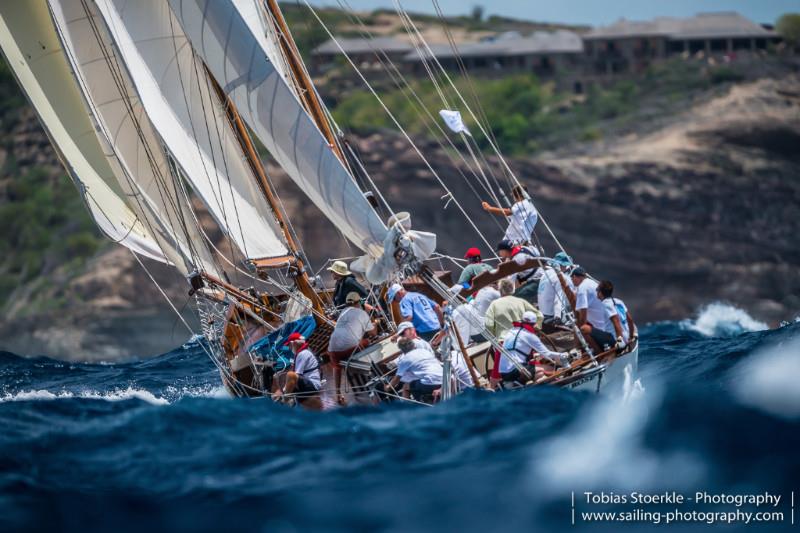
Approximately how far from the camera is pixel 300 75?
60.3 ft

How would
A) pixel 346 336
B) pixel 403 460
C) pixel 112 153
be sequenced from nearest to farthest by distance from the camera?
pixel 403 460 → pixel 346 336 → pixel 112 153

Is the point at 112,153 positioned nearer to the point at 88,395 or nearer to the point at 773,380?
the point at 88,395

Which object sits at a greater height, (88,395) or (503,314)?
(503,314)

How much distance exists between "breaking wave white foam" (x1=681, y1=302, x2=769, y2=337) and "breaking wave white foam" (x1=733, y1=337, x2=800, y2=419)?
39.6 feet

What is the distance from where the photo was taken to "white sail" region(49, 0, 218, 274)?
18.0 metres

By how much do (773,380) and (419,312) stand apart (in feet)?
15.4


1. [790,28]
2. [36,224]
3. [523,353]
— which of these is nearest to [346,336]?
[523,353]

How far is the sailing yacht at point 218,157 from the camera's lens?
14875mm

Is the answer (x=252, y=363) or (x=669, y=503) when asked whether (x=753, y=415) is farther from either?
(x=252, y=363)

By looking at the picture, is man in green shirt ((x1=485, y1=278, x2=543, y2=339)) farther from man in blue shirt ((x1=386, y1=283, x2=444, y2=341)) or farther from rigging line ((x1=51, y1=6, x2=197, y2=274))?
rigging line ((x1=51, y1=6, x2=197, y2=274))

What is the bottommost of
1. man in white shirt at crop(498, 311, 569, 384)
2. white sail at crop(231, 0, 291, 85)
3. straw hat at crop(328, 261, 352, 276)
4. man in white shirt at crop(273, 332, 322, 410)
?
man in white shirt at crop(273, 332, 322, 410)

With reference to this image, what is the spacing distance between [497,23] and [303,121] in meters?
92.3

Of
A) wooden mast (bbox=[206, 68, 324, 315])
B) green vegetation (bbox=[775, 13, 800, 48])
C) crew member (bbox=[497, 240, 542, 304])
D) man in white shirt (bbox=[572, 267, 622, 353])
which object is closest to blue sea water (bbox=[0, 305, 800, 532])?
man in white shirt (bbox=[572, 267, 622, 353])

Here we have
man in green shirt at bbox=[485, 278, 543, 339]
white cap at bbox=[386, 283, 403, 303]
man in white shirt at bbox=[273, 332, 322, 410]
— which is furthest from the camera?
white cap at bbox=[386, 283, 403, 303]
